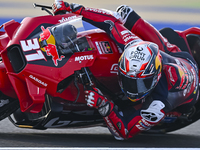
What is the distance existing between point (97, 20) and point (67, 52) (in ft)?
2.40

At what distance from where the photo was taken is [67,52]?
3449mm

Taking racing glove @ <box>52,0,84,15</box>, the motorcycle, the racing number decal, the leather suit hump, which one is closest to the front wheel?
the motorcycle

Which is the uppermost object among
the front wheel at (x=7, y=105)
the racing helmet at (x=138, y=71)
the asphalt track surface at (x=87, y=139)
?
the racing helmet at (x=138, y=71)

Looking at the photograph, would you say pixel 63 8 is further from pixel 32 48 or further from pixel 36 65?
pixel 36 65

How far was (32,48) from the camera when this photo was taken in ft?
11.1

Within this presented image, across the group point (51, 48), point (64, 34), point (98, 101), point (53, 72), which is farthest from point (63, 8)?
point (98, 101)

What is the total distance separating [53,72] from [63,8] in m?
0.90

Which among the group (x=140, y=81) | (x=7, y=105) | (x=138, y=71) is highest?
(x=138, y=71)

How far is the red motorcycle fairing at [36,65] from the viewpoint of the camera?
3338 mm

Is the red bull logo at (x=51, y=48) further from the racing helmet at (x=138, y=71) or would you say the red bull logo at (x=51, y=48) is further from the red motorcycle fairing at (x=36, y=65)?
the racing helmet at (x=138, y=71)

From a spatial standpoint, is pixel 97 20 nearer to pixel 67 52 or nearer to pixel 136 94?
pixel 67 52

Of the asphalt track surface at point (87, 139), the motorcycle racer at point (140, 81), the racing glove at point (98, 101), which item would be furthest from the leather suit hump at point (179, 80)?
the racing glove at point (98, 101)

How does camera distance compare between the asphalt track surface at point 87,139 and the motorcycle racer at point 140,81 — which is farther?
the motorcycle racer at point 140,81

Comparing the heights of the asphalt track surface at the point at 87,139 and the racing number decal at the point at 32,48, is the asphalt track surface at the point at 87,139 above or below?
below
